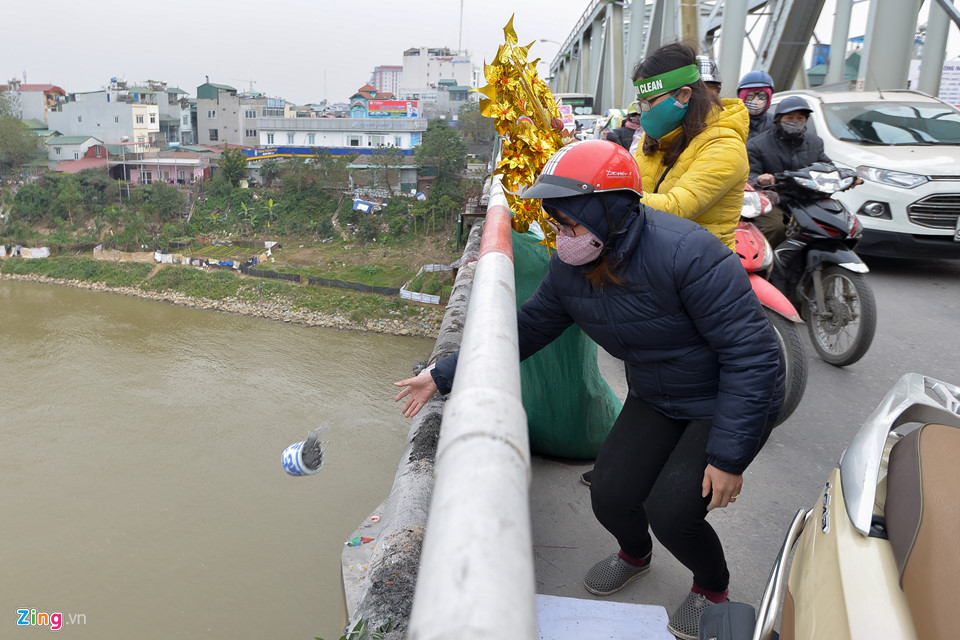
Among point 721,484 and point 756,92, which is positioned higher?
point 756,92

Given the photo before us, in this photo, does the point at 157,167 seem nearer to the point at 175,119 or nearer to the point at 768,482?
the point at 175,119

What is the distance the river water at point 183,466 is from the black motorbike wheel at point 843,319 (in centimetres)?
817

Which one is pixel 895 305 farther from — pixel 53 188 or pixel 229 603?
pixel 53 188

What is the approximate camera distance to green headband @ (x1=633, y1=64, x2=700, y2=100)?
237 centimetres

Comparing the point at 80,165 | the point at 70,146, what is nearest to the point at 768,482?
the point at 80,165

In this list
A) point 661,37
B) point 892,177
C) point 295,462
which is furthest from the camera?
point 661,37

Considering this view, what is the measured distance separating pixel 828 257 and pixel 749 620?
117 inches

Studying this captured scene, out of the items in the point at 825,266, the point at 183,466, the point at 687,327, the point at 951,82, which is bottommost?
the point at 183,466

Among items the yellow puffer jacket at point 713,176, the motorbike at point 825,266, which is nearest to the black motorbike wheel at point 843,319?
the motorbike at point 825,266

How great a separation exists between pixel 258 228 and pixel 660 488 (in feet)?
128

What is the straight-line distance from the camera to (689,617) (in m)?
2.06

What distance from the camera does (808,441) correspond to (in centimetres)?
334

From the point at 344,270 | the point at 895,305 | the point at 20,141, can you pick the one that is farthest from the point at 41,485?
the point at 20,141

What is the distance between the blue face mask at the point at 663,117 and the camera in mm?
2439
